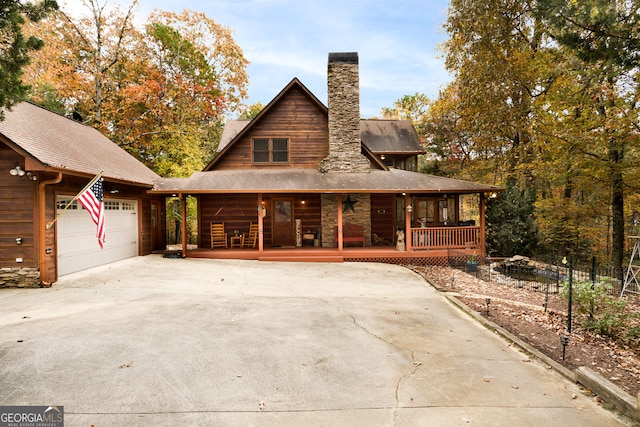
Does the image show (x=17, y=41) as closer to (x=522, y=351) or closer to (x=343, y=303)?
(x=343, y=303)

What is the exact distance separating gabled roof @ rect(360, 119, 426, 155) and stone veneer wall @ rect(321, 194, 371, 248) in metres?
7.09

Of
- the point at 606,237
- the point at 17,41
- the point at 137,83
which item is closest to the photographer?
the point at 17,41

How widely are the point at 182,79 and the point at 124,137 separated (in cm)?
571

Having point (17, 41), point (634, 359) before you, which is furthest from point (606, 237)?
point (17, 41)

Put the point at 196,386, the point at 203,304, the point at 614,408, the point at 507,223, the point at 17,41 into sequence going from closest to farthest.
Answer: the point at 614,408, the point at 196,386, the point at 17,41, the point at 203,304, the point at 507,223

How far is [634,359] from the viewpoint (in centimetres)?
524

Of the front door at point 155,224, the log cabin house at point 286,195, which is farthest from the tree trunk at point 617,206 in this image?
the front door at point 155,224

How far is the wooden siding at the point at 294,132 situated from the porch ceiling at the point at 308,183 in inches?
22.8

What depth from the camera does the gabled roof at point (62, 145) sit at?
8.16m

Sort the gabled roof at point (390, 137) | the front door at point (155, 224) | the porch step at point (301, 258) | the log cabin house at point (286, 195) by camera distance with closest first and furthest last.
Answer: the log cabin house at point (286, 195) < the porch step at point (301, 258) < the front door at point (155, 224) < the gabled roof at point (390, 137)

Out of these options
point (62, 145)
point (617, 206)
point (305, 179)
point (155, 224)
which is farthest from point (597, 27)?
point (155, 224)

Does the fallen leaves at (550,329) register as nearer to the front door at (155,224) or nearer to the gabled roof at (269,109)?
the gabled roof at (269,109)

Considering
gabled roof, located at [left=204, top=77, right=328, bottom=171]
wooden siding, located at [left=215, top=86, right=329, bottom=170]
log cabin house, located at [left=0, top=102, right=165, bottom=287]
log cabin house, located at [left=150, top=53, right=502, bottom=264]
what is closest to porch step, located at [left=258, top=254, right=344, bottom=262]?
log cabin house, located at [left=150, top=53, right=502, bottom=264]

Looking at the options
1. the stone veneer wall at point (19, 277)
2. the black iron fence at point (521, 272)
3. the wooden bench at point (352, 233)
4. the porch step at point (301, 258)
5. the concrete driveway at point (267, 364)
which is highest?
the wooden bench at point (352, 233)
